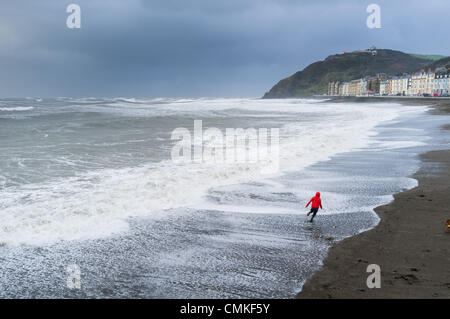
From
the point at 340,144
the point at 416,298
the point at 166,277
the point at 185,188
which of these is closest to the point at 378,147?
the point at 340,144

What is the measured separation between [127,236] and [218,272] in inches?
99.6

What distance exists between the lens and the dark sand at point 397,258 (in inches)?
202

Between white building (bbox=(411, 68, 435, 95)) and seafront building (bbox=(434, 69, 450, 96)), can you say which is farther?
white building (bbox=(411, 68, 435, 95))

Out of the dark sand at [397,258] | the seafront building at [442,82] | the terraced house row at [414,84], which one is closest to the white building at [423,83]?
the terraced house row at [414,84]

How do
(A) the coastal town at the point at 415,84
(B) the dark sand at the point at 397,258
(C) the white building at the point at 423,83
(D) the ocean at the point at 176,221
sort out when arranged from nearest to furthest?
(B) the dark sand at the point at 397,258
(D) the ocean at the point at 176,221
(A) the coastal town at the point at 415,84
(C) the white building at the point at 423,83

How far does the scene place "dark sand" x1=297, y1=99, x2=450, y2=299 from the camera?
5.12 metres

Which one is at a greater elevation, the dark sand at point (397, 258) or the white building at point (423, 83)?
the white building at point (423, 83)

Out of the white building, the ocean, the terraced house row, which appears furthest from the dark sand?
the white building

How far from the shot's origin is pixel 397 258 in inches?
239

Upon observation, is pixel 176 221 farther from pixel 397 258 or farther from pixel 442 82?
pixel 442 82

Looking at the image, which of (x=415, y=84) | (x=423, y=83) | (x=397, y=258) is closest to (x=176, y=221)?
(x=397, y=258)

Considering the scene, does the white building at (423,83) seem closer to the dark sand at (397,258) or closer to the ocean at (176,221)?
the ocean at (176,221)

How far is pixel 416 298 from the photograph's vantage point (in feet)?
16.1

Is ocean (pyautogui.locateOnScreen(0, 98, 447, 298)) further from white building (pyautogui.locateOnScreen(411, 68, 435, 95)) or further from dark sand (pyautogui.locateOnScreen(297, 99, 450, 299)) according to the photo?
white building (pyautogui.locateOnScreen(411, 68, 435, 95))
